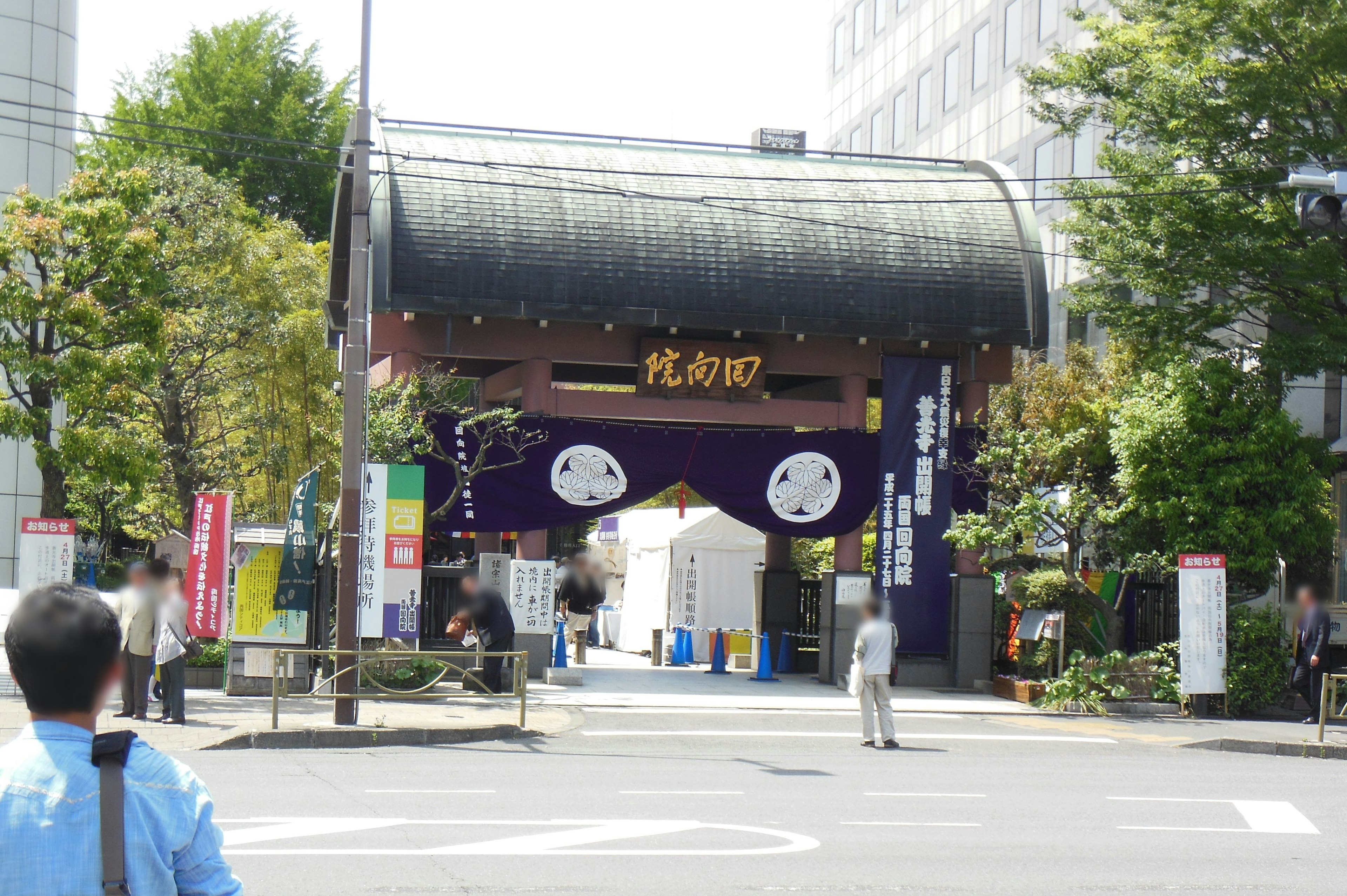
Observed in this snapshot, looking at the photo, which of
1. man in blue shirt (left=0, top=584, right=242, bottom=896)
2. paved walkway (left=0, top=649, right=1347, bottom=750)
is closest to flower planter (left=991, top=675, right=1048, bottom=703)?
paved walkway (left=0, top=649, right=1347, bottom=750)

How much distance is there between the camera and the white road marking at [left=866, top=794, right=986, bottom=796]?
11617 mm

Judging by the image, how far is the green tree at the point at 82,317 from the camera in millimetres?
16922

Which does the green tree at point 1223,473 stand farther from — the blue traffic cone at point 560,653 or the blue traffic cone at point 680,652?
the blue traffic cone at point 680,652

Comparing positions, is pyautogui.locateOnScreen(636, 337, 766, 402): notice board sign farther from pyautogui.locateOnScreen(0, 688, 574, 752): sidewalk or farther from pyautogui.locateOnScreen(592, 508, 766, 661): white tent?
pyautogui.locateOnScreen(0, 688, 574, 752): sidewalk

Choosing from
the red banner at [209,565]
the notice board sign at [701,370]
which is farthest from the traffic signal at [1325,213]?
the red banner at [209,565]

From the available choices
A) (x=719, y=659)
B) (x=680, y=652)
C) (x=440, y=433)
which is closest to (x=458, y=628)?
(x=440, y=433)

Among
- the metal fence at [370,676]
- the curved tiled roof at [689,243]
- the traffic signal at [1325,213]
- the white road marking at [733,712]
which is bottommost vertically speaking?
the white road marking at [733,712]

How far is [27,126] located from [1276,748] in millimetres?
25118

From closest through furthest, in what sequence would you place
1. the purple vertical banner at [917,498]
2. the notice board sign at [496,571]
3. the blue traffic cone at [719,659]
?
the notice board sign at [496,571], the purple vertical banner at [917,498], the blue traffic cone at [719,659]

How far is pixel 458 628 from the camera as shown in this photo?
1916 cm

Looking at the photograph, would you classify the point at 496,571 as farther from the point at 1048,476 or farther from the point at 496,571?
the point at 1048,476

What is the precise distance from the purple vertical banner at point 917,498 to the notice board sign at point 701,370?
7.16ft

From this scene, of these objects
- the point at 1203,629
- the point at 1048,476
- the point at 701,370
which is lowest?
the point at 1203,629

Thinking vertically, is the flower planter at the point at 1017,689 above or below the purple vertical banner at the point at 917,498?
below
